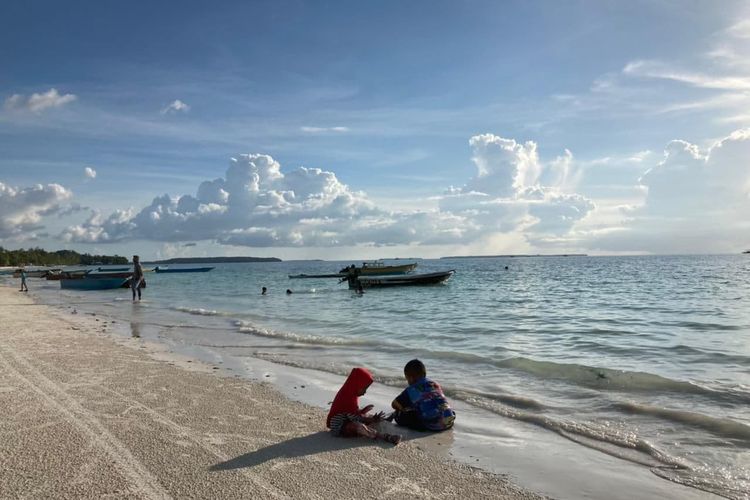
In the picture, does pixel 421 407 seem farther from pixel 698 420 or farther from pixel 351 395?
pixel 698 420

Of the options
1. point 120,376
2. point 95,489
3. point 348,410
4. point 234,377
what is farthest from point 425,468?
point 120,376

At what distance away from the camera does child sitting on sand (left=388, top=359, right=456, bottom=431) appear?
268 inches

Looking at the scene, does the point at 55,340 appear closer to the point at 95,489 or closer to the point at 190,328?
the point at 190,328

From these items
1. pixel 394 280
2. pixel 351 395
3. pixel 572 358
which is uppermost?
pixel 351 395

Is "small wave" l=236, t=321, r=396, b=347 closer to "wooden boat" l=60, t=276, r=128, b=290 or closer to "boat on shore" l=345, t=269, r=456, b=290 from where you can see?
"boat on shore" l=345, t=269, r=456, b=290

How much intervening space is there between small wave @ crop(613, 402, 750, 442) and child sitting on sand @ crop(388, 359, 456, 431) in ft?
10.6

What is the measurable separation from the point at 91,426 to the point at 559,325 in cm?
1644

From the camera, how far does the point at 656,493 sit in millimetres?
5016

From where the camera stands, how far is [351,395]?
6.42 metres

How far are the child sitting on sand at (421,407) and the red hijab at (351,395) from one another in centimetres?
70

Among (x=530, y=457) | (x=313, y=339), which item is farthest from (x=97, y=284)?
(x=530, y=457)

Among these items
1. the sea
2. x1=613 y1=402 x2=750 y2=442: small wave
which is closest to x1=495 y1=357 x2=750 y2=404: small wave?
the sea

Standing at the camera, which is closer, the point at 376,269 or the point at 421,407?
the point at 421,407

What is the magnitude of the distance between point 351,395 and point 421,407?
3.37 ft
